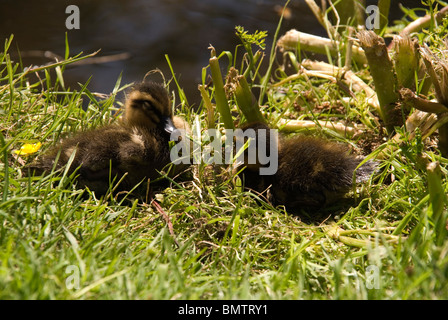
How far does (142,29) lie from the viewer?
176 inches

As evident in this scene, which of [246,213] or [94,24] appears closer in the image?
[246,213]

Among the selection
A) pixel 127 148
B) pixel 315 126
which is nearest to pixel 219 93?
pixel 127 148

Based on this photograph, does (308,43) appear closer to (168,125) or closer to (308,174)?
(168,125)

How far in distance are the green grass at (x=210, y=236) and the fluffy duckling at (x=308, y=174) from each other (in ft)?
0.20

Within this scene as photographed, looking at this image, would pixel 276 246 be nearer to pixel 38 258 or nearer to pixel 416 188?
pixel 416 188

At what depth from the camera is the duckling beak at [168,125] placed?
8.07 feet

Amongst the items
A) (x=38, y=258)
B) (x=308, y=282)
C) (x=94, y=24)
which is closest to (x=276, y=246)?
(x=308, y=282)

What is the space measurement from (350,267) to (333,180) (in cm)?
64

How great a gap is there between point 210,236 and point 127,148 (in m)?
0.58

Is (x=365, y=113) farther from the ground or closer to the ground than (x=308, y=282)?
farther from the ground

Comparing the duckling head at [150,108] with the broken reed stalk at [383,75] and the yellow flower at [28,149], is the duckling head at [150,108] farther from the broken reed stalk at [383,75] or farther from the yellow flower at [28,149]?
the broken reed stalk at [383,75]

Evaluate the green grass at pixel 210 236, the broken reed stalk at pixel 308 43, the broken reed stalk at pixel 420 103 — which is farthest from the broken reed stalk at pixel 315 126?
the broken reed stalk at pixel 308 43

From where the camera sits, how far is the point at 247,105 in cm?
239
